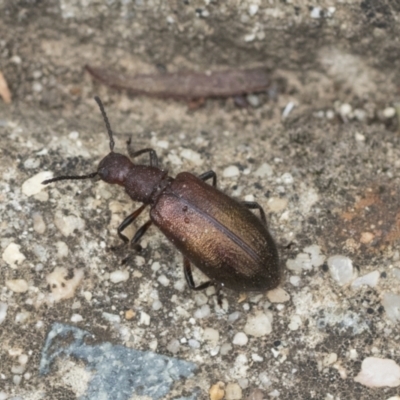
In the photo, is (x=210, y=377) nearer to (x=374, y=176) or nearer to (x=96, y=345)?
(x=96, y=345)

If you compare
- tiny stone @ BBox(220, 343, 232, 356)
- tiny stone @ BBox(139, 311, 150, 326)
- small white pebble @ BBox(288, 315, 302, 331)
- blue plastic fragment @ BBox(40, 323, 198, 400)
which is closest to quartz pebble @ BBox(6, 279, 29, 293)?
blue plastic fragment @ BBox(40, 323, 198, 400)

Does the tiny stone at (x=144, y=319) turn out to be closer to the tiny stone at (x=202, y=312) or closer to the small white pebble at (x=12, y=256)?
the tiny stone at (x=202, y=312)

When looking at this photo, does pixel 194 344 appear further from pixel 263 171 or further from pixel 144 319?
pixel 263 171

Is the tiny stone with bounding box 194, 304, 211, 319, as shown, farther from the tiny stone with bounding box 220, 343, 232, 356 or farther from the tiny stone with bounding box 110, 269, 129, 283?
the tiny stone with bounding box 110, 269, 129, 283

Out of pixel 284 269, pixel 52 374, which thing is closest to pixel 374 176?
pixel 284 269

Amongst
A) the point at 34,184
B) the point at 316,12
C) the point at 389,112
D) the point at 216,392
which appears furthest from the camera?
the point at 389,112

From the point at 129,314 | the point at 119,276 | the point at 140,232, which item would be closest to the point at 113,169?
the point at 140,232

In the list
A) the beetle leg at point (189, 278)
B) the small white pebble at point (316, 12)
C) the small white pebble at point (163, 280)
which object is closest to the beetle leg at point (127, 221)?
the small white pebble at point (163, 280)
